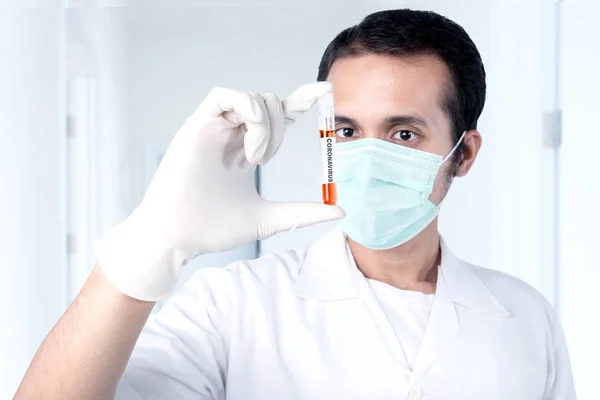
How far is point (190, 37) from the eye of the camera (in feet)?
9.21

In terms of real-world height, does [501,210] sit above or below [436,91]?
below

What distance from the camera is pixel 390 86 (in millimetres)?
1629

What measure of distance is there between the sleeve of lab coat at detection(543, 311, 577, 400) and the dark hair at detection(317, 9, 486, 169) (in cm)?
53

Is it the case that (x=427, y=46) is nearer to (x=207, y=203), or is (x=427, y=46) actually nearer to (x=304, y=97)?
(x=304, y=97)

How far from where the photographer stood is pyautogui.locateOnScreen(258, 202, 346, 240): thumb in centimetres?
117

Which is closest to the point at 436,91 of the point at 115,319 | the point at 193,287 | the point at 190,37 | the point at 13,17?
the point at 193,287

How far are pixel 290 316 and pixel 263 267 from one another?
154 mm

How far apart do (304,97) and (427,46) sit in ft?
2.14

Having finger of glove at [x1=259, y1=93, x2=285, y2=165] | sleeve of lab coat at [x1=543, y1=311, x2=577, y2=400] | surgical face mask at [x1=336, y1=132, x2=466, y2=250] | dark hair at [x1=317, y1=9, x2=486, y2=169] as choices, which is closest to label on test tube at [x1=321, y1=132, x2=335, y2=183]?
finger of glove at [x1=259, y1=93, x2=285, y2=165]

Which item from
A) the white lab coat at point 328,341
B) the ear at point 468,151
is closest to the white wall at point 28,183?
the white lab coat at point 328,341

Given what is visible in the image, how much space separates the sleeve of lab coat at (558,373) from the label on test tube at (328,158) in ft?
2.68

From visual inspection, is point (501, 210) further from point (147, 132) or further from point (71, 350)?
point (71, 350)

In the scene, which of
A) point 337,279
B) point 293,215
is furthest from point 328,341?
point 293,215

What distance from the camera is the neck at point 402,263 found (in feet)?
5.46
